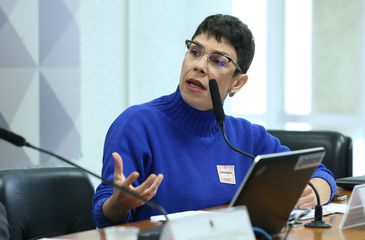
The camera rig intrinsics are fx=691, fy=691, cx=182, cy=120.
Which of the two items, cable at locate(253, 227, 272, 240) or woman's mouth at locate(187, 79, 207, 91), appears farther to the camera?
woman's mouth at locate(187, 79, 207, 91)

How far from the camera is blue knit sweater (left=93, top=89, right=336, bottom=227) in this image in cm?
202

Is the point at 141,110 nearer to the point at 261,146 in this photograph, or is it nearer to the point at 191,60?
the point at 191,60

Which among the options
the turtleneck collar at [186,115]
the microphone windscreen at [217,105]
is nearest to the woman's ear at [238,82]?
the turtleneck collar at [186,115]

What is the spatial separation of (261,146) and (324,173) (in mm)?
235

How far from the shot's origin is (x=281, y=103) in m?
4.82

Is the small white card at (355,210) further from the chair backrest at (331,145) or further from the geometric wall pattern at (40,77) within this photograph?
the geometric wall pattern at (40,77)

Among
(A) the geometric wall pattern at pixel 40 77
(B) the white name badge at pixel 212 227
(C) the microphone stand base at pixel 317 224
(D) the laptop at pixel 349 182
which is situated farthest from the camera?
(A) the geometric wall pattern at pixel 40 77

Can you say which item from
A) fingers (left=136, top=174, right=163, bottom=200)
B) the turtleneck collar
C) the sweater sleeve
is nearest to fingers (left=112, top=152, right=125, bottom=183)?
fingers (left=136, top=174, right=163, bottom=200)

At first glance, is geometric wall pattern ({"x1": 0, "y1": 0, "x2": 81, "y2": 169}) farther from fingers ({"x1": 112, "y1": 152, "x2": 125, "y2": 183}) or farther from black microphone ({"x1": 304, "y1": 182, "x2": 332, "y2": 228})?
black microphone ({"x1": 304, "y1": 182, "x2": 332, "y2": 228})

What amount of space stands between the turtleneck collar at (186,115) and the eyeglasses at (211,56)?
0.45 ft

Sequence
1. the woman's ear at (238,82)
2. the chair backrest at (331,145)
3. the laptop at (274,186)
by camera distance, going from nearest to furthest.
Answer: the laptop at (274,186), the woman's ear at (238,82), the chair backrest at (331,145)

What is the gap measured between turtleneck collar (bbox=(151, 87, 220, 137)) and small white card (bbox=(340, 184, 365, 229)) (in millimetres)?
578

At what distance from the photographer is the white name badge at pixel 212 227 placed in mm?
1117

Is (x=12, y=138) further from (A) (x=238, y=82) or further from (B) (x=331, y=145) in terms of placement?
(B) (x=331, y=145)
